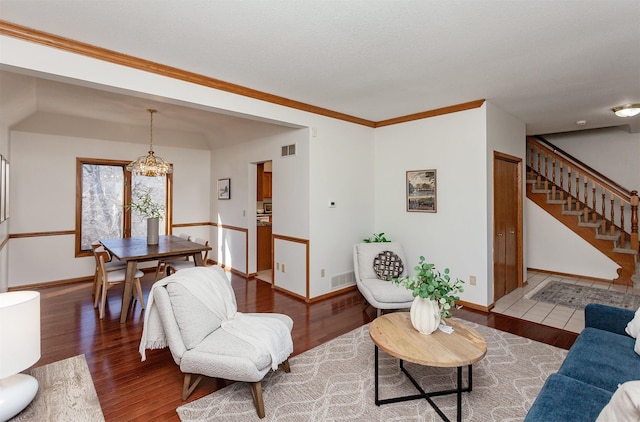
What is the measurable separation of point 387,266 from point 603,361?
2261 millimetres

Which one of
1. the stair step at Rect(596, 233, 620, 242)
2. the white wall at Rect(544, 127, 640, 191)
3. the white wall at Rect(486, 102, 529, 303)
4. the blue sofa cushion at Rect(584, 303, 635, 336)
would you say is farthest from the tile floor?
the white wall at Rect(544, 127, 640, 191)

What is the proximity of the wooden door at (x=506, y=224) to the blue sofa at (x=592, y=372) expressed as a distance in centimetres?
180

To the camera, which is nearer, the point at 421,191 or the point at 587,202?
the point at 421,191

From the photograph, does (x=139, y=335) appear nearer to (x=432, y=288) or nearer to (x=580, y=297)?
(x=432, y=288)

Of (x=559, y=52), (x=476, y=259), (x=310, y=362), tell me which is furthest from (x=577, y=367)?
(x=559, y=52)

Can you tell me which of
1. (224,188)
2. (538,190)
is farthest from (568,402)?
(224,188)

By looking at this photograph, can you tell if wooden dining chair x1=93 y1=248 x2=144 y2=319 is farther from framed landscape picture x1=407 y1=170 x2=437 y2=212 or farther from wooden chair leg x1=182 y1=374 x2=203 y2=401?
framed landscape picture x1=407 y1=170 x2=437 y2=212

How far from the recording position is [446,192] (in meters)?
4.17

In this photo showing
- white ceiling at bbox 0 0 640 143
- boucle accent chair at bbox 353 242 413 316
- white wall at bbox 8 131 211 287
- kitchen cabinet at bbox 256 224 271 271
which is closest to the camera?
white ceiling at bbox 0 0 640 143

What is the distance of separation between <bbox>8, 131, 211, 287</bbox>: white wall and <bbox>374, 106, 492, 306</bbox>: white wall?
482cm

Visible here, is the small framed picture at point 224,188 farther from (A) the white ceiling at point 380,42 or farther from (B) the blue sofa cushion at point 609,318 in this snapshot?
(B) the blue sofa cushion at point 609,318

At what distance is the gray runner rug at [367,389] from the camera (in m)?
2.05

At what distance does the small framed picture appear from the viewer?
20.1 feet

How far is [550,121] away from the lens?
493cm
